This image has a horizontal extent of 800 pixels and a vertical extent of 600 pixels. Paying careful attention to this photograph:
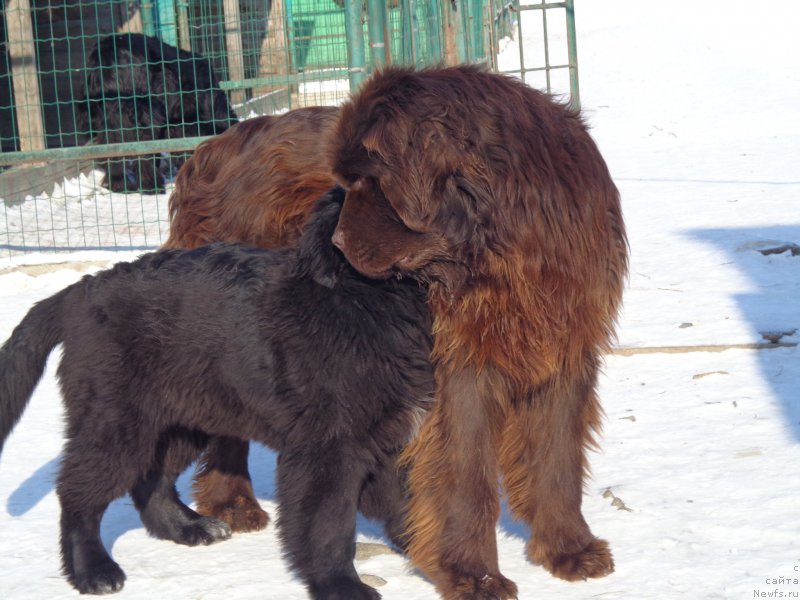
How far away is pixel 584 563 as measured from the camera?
2.92 meters

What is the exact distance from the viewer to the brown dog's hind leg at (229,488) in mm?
3520

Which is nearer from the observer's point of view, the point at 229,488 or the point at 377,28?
the point at 229,488

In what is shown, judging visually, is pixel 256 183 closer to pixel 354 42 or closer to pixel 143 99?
pixel 354 42

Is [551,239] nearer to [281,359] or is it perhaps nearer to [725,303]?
[281,359]

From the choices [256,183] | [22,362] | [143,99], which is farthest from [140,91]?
[22,362]

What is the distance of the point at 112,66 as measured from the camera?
8938 mm

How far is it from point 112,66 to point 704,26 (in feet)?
38.5

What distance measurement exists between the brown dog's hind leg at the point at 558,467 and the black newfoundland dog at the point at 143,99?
637 cm

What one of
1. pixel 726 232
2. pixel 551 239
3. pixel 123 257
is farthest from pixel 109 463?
pixel 726 232

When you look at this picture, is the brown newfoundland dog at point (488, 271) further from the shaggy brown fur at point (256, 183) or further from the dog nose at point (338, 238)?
the shaggy brown fur at point (256, 183)

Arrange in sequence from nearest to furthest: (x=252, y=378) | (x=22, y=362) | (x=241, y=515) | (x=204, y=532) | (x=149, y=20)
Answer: (x=252, y=378)
(x=22, y=362)
(x=204, y=532)
(x=241, y=515)
(x=149, y=20)

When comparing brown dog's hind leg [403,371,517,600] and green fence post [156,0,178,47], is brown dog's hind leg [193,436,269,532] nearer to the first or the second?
brown dog's hind leg [403,371,517,600]

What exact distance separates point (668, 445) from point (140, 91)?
693 centimetres

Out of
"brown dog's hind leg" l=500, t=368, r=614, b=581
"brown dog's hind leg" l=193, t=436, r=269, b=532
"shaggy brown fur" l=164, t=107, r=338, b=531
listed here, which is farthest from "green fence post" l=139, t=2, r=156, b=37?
"brown dog's hind leg" l=500, t=368, r=614, b=581
